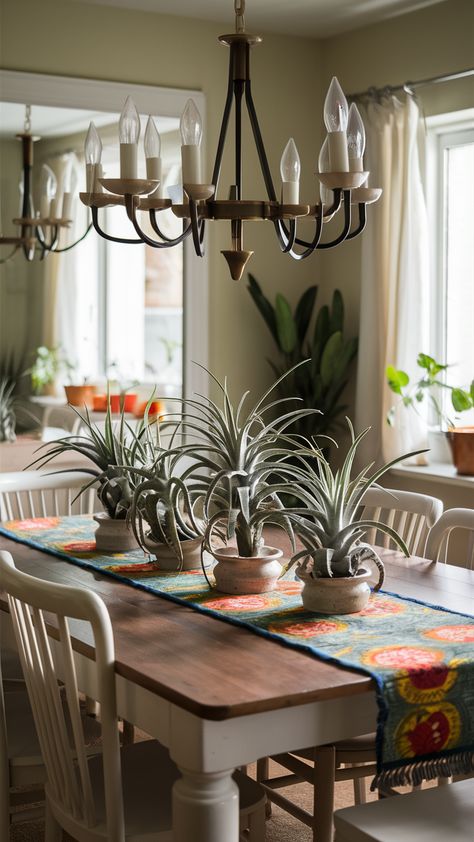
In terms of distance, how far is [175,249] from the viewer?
4.65m

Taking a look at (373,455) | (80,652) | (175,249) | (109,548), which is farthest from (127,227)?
(80,652)

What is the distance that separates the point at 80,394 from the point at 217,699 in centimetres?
302

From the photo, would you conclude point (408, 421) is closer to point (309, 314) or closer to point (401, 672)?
point (309, 314)

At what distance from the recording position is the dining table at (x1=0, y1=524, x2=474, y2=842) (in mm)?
1605

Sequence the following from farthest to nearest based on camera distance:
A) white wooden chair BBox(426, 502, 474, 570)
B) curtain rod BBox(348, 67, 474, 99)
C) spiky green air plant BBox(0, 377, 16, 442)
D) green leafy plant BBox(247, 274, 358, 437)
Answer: green leafy plant BBox(247, 274, 358, 437)
spiky green air plant BBox(0, 377, 16, 442)
curtain rod BBox(348, 67, 474, 99)
white wooden chair BBox(426, 502, 474, 570)

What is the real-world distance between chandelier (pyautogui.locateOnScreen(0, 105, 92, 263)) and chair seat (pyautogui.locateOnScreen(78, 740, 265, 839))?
2.44 metres

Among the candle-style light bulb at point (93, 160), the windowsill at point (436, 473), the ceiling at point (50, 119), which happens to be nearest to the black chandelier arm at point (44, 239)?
the ceiling at point (50, 119)

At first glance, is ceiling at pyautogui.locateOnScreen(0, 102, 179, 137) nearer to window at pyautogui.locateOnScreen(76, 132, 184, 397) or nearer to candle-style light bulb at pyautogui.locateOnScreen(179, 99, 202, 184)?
window at pyautogui.locateOnScreen(76, 132, 184, 397)

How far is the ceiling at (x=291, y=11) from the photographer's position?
4.30 m

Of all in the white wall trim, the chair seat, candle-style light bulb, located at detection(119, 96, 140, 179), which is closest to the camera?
the chair seat

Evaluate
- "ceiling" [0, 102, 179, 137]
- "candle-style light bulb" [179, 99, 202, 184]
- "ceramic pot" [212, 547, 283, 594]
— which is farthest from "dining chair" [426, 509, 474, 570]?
"ceiling" [0, 102, 179, 137]

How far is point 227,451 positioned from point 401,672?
28.8 inches

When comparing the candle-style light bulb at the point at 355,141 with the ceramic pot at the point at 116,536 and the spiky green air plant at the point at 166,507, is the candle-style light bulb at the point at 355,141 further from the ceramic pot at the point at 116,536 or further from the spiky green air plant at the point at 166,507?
the ceramic pot at the point at 116,536

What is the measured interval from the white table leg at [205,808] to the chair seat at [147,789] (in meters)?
0.26
